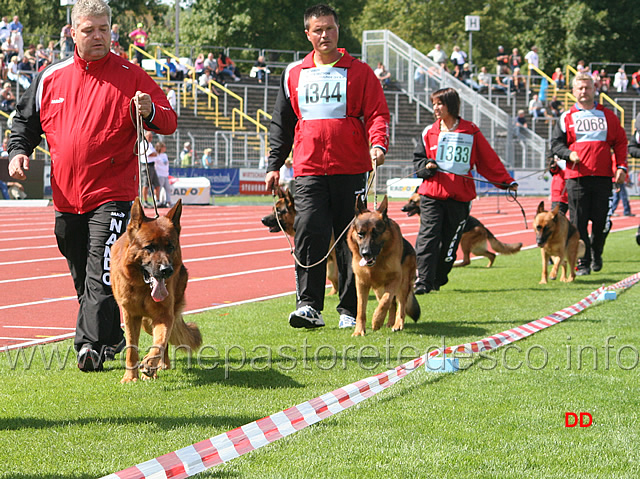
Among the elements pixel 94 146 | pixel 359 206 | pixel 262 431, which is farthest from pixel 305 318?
pixel 262 431

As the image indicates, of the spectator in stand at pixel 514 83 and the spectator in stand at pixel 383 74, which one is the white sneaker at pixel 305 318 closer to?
the spectator in stand at pixel 383 74

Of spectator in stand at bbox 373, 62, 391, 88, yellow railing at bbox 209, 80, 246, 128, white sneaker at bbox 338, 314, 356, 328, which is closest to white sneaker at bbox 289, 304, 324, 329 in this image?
white sneaker at bbox 338, 314, 356, 328

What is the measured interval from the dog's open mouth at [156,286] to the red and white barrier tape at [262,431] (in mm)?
1143

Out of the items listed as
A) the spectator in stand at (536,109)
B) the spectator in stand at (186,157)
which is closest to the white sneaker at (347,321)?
the spectator in stand at (186,157)

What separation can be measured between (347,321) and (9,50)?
28.5 metres

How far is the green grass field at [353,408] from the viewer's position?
151 inches

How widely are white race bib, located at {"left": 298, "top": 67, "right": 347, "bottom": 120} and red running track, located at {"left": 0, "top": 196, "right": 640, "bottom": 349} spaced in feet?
8.86

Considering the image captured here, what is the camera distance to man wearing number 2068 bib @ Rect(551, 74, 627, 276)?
11695 millimetres

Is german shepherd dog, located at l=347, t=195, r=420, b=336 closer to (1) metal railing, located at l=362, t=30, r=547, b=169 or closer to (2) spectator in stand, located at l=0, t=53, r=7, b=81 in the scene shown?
(2) spectator in stand, located at l=0, t=53, r=7, b=81

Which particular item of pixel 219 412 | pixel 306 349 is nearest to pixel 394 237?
pixel 306 349

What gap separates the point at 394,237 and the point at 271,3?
4777cm

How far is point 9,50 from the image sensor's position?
3266 centimetres

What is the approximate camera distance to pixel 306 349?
6.65m

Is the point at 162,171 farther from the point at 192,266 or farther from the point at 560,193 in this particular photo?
the point at 560,193
